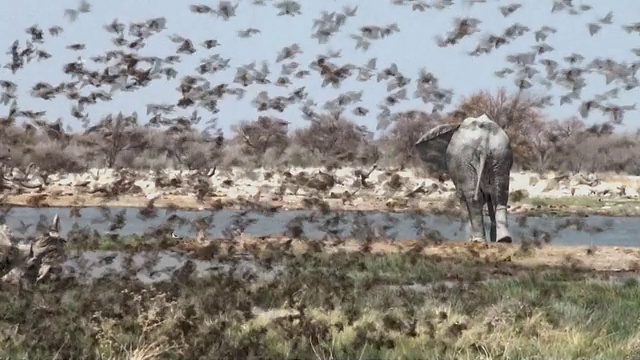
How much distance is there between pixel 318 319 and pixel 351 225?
70.6 ft

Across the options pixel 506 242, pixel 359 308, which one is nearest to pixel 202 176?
pixel 506 242

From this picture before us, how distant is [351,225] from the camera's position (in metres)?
30.4

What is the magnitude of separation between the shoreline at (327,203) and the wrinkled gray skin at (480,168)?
51.9ft

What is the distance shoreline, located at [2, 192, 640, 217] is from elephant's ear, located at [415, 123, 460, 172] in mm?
15145

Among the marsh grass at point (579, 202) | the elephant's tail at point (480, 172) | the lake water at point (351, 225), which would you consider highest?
the elephant's tail at point (480, 172)

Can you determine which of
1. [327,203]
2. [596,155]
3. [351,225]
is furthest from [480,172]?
[596,155]

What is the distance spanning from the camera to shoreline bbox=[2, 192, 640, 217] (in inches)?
1574

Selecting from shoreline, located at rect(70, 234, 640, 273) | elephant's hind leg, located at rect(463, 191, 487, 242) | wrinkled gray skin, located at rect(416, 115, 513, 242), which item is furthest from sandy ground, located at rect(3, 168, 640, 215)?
shoreline, located at rect(70, 234, 640, 273)

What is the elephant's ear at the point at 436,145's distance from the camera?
22156 mm

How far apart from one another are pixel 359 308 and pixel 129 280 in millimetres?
3461

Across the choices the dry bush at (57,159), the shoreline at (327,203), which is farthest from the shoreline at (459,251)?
the dry bush at (57,159)

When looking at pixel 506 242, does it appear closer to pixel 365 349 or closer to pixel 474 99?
pixel 365 349

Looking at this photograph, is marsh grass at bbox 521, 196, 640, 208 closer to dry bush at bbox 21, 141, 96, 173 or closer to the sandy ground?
the sandy ground

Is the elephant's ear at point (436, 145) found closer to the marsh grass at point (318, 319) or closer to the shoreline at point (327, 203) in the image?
the marsh grass at point (318, 319)
